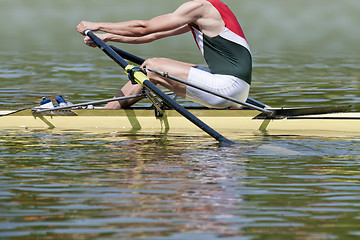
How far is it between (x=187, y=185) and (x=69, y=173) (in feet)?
3.97

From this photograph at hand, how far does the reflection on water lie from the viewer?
570 cm

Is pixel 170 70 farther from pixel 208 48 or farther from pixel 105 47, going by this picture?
pixel 105 47

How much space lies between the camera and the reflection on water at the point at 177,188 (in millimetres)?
5703

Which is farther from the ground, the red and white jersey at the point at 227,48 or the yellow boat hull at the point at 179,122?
the red and white jersey at the point at 227,48

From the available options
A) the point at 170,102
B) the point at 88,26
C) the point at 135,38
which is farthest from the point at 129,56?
the point at 170,102

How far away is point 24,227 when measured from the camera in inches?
225

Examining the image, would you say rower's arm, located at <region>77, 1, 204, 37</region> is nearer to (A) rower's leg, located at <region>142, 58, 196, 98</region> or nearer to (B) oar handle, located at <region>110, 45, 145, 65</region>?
(A) rower's leg, located at <region>142, 58, 196, 98</region>

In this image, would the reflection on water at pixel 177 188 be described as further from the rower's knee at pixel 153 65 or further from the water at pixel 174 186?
the rower's knee at pixel 153 65

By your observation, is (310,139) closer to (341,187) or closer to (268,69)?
(341,187)

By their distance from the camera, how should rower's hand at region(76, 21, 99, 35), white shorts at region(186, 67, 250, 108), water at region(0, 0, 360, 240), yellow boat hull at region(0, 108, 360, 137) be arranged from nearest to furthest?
water at region(0, 0, 360, 240) < white shorts at region(186, 67, 250, 108) < rower's hand at region(76, 21, 99, 35) < yellow boat hull at region(0, 108, 360, 137)

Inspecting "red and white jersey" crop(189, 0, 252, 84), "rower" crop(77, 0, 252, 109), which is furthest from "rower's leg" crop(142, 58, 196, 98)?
"red and white jersey" crop(189, 0, 252, 84)

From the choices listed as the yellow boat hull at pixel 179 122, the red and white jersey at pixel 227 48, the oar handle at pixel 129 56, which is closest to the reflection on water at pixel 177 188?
the yellow boat hull at pixel 179 122

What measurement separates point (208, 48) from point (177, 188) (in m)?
2.96

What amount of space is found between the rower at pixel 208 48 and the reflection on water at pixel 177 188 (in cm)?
63
